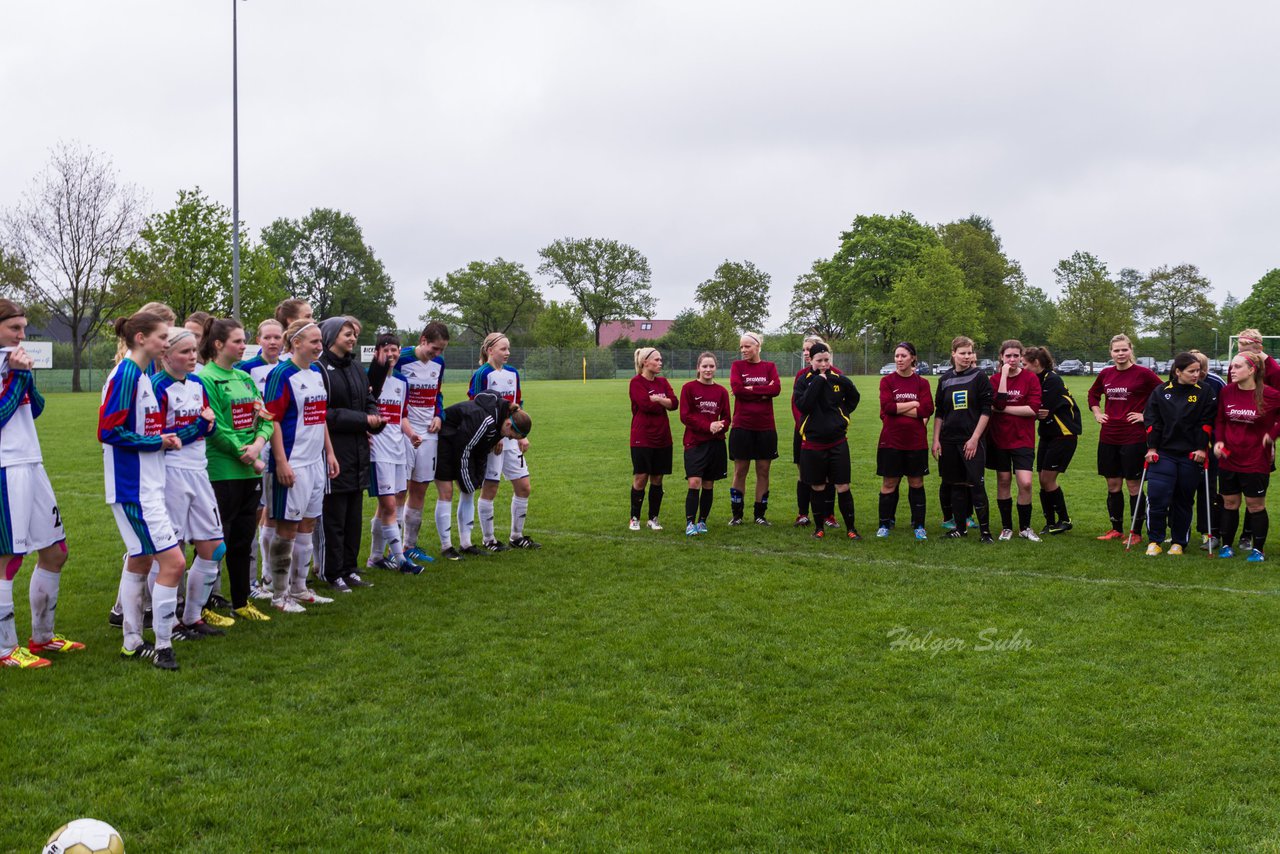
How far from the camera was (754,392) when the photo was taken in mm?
9828

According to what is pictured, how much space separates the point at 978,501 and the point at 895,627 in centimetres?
331

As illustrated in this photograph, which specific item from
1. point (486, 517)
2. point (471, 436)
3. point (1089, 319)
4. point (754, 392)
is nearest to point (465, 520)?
point (486, 517)

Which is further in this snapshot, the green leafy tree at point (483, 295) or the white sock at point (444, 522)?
the green leafy tree at point (483, 295)

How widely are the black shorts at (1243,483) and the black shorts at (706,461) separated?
14.7 ft

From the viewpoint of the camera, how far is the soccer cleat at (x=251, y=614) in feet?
20.7

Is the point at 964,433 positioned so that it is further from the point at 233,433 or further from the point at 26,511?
the point at 26,511

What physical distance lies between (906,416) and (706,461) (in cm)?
203

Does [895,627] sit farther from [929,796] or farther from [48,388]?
[48,388]

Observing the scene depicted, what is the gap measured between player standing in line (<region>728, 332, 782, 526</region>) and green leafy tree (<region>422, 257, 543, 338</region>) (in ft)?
262

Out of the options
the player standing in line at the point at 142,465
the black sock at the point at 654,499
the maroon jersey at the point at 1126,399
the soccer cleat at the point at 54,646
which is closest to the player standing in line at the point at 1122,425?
the maroon jersey at the point at 1126,399

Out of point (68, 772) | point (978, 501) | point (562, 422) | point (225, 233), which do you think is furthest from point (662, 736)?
point (225, 233)

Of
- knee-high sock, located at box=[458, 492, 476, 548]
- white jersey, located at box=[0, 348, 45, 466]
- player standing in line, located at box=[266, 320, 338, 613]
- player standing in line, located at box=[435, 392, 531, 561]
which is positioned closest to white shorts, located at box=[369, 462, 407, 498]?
player standing in line, located at box=[435, 392, 531, 561]

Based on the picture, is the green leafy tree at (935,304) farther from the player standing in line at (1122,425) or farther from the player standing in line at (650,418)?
the player standing in line at (650,418)

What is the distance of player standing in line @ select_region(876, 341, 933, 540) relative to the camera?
9289 mm
